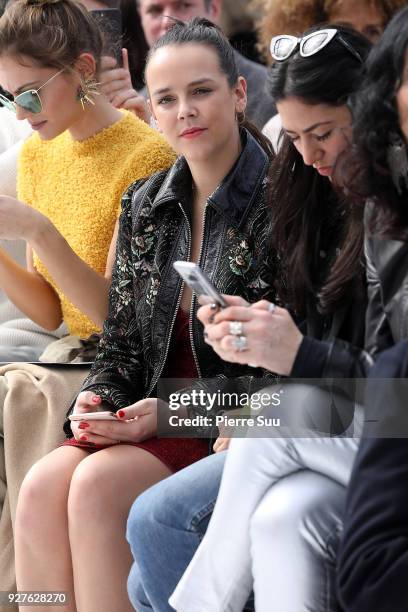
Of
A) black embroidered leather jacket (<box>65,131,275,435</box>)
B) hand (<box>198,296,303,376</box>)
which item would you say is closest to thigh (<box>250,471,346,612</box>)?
hand (<box>198,296,303,376</box>)

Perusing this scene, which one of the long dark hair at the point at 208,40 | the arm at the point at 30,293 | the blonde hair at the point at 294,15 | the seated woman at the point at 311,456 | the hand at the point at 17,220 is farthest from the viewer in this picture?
the blonde hair at the point at 294,15

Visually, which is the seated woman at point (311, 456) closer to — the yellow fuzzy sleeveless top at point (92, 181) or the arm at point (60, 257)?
the arm at point (60, 257)

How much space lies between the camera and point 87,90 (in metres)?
2.74

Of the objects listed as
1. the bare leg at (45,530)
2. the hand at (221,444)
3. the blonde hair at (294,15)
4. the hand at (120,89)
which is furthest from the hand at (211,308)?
the blonde hair at (294,15)

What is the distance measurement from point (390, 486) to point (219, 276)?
2.80 feet

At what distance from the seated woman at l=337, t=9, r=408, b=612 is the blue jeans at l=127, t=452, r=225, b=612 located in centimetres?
41

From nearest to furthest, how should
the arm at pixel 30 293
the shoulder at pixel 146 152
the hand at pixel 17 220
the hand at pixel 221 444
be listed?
A: the hand at pixel 221 444, the hand at pixel 17 220, the shoulder at pixel 146 152, the arm at pixel 30 293

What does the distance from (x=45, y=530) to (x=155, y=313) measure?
53 centimetres

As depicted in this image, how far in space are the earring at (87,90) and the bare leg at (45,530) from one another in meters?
0.95

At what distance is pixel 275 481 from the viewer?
1.82 meters

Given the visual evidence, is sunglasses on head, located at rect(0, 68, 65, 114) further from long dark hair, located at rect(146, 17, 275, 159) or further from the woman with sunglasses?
long dark hair, located at rect(146, 17, 275, 159)

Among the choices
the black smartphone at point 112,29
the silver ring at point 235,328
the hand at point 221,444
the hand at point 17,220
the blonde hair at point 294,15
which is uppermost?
the blonde hair at point 294,15

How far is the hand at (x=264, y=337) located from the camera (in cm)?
177

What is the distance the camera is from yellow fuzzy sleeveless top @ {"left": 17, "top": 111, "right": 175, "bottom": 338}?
2.75 meters
